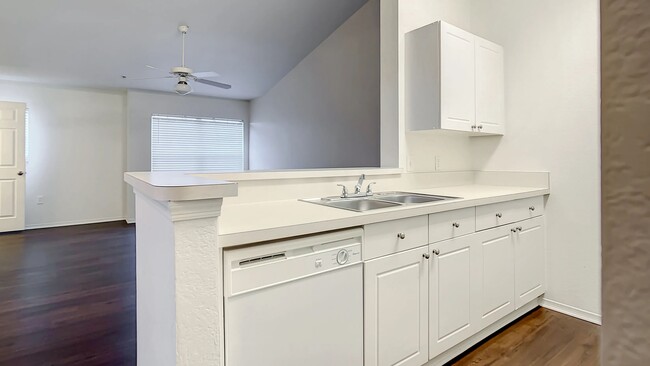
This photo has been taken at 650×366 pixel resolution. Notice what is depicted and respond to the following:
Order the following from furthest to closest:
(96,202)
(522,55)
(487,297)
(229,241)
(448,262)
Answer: (96,202) → (522,55) → (487,297) → (448,262) → (229,241)

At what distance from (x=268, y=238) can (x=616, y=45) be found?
0.99 metres

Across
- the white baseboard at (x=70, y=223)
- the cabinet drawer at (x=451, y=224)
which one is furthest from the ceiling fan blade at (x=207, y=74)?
the white baseboard at (x=70, y=223)

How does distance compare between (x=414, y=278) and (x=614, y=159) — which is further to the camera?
(x=414, y=278)

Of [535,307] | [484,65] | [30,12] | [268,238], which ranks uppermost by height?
[30,12]

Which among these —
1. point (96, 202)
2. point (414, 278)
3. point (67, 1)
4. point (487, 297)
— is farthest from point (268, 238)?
point (96, 202)

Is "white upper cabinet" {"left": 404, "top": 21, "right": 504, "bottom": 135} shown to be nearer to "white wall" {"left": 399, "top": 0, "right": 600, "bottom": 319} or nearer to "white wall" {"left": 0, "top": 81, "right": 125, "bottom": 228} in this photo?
"white wall" {"left": 399, "top": 0, "right": 600, "bottom": 319}

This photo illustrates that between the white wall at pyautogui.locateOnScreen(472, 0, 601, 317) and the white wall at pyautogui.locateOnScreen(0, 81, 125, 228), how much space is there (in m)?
6.15

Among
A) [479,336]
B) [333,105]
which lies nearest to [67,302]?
[479,336]

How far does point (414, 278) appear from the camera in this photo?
5.30 ft

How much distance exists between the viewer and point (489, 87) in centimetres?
266

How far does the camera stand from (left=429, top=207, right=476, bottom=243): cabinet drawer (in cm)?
171

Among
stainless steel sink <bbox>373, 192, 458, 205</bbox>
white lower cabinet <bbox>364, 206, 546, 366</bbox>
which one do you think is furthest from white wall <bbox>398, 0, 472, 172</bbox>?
white lower cabinet <bbox>364, 206, 546, 366</bbox>

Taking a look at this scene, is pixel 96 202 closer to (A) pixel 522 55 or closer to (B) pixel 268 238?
(B) pixel 268 238

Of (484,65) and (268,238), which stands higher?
(484,65)
